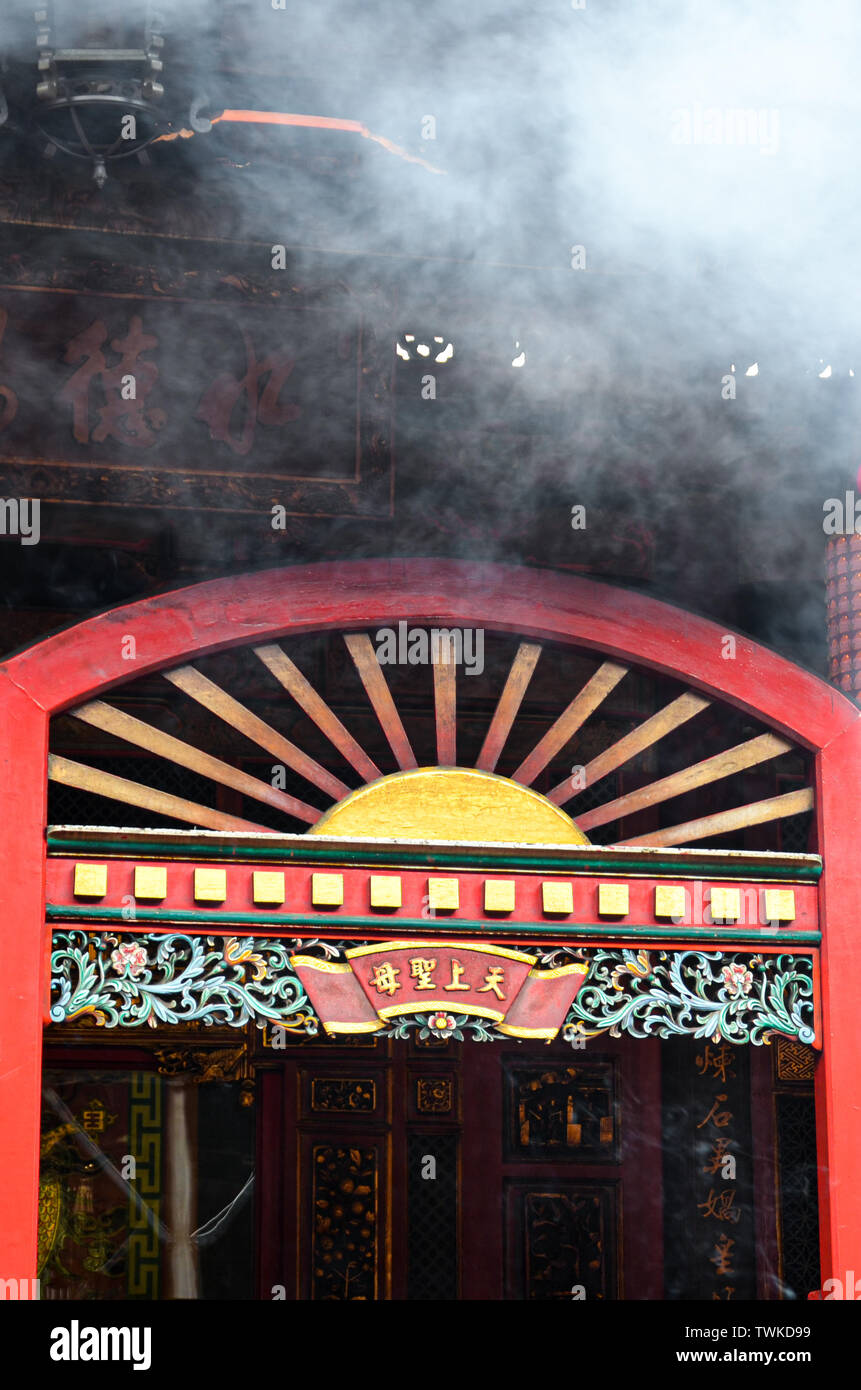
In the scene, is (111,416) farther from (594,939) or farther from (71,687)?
(594,939)

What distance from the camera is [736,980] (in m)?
5.38

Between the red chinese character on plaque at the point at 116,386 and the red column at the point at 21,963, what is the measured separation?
1028 mm

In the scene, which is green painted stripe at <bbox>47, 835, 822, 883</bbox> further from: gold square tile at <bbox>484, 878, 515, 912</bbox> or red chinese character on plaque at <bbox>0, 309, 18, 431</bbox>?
red chinese character on plaque at <bbox>0, 309, 18, 431</bbox>

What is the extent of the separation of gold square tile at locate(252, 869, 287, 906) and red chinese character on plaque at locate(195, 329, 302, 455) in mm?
1424

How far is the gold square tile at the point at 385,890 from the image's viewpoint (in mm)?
5250

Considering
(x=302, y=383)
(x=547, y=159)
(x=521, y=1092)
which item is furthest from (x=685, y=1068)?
(x=547, y=159)

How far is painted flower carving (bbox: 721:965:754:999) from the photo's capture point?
5.37m

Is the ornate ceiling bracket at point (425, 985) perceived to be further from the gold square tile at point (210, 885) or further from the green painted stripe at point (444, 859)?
the green painted stripe at point (444, 859)

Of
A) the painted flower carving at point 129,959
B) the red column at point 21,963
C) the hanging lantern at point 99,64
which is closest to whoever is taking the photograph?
the hanging lantern at point 99,64

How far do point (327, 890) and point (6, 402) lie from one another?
1.79 m

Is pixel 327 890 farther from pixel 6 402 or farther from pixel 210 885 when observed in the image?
pixel 6 402

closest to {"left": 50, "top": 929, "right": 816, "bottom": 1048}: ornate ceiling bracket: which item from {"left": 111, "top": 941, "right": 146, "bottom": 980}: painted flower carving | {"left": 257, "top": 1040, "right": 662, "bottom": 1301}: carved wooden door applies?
{"left": 111, "top": 941, "right": 146, "bottom": 980}: painted flower carving

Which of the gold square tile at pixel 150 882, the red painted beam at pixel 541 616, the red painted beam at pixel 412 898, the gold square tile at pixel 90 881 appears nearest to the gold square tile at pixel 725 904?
the red painted beam at pixel 412 898

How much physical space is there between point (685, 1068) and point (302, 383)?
3031 millimetres
